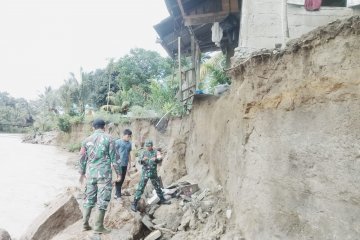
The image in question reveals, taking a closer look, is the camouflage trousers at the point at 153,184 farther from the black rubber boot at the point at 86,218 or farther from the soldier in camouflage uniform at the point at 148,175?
the black rubber boot at the point at 86,218

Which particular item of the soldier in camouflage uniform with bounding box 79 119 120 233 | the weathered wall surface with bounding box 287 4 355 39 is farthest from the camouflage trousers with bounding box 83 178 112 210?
the weathered wall surface with bounding box 287 4 355 39

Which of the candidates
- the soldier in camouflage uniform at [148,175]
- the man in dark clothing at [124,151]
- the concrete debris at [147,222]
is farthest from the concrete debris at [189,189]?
the man in dark clothing at [124,151]

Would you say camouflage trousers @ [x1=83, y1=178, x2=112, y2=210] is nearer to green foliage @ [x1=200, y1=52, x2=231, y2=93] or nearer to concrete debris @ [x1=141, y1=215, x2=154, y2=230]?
concrete debris @ [x1=141, y1=215, x2=154, y2=230]

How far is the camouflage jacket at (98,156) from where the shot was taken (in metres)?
5.68

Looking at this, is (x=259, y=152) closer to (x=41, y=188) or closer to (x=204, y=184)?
(x=204, y=184)

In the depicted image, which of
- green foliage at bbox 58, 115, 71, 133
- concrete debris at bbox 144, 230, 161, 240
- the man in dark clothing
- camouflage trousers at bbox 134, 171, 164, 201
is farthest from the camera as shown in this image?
green foliage at bbox 58, 115, 71, 133

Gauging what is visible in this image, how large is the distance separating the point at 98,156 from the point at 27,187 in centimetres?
935

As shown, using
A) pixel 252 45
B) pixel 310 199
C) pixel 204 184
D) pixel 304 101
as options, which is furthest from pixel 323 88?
pixel 204 184

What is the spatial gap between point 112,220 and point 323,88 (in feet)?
16.2

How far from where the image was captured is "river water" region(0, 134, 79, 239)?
370 inches

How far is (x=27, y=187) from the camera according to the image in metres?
13.3

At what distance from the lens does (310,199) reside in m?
3.54

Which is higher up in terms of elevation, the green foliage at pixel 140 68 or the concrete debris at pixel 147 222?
the green foliage at pixel 140 68

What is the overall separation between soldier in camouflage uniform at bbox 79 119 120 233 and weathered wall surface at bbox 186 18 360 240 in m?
2.26
